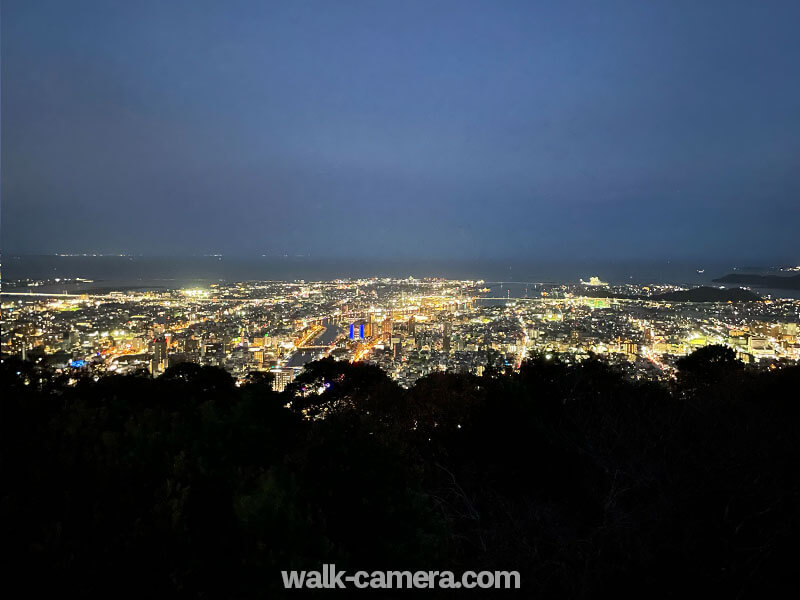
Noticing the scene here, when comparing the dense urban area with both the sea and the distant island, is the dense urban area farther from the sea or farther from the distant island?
the sea

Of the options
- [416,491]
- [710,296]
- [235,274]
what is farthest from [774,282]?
[235,274]

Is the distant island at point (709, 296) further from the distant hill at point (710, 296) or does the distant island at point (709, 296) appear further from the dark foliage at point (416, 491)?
the dark foliage at point (416, 491)

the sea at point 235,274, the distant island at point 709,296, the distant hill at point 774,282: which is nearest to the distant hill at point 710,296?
the distant island at point 709,296

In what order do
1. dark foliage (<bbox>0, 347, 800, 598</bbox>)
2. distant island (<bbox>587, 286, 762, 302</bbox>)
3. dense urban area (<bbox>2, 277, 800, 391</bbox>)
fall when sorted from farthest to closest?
distant island (<bbox>587, 286, 762, 302</bbox>)
dense urban area (<bbox>2, 277, 800, 391</bbox>)
dark foliage (<bbox>0, 347, 800, 598</bbox>)

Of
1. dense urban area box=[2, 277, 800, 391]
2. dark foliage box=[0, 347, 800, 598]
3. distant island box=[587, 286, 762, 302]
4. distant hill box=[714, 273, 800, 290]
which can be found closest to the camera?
dark foliage box=[0, 347, 800, 598]

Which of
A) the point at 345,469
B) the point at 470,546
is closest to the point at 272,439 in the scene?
the point at 345,469

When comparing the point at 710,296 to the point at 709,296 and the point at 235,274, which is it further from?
the point at 235,274

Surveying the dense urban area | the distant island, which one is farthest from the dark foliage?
the distant island
